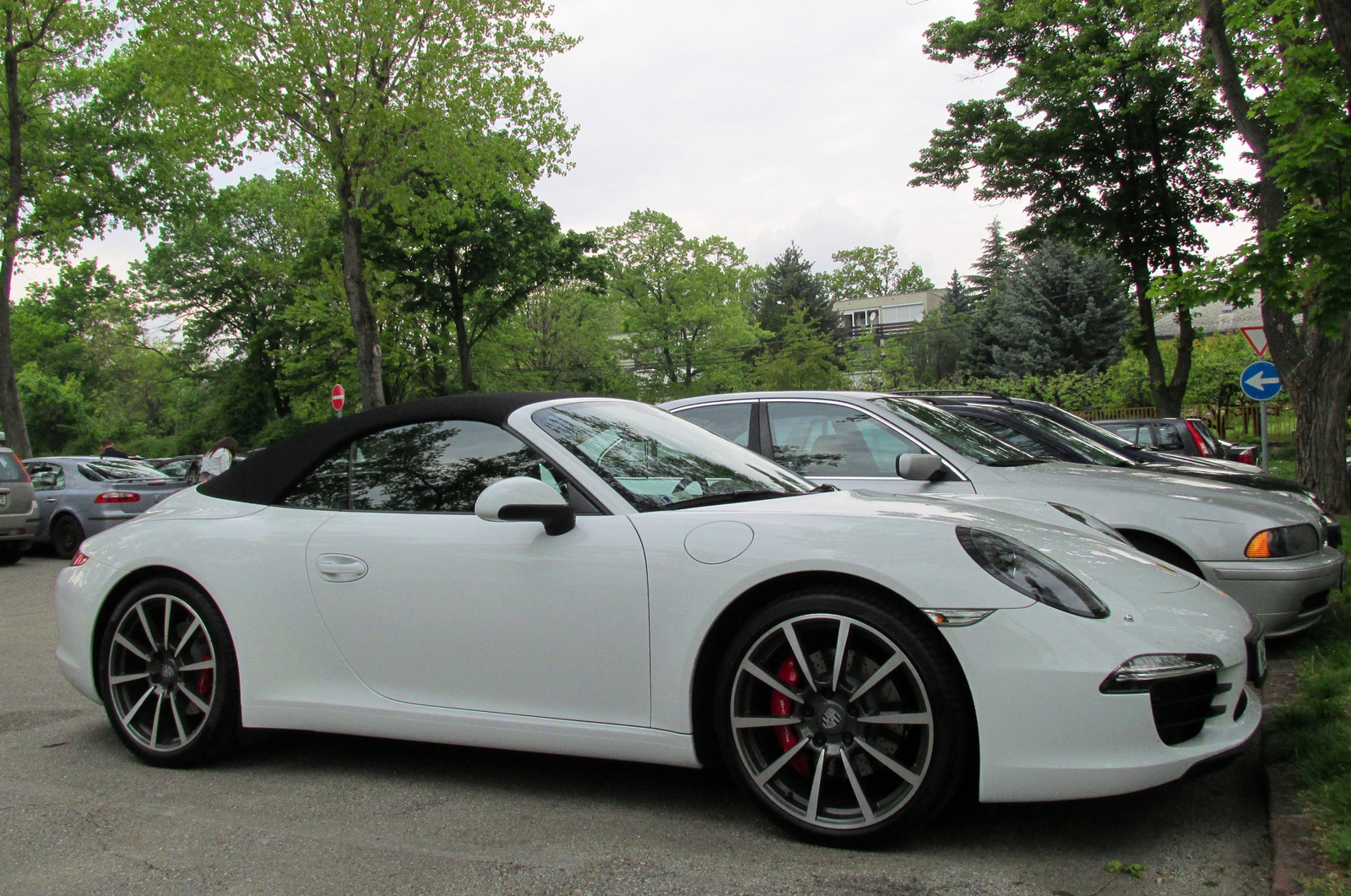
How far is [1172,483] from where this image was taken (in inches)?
227

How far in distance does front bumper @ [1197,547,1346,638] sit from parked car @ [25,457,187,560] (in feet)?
43.5

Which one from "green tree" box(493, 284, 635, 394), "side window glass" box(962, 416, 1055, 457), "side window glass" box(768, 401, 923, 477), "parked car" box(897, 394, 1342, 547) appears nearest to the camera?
"side window glass" box(768, 401, 923, 477)

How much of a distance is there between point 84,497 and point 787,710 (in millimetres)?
14035

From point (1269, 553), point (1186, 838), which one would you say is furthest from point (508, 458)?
point (1269, 553)

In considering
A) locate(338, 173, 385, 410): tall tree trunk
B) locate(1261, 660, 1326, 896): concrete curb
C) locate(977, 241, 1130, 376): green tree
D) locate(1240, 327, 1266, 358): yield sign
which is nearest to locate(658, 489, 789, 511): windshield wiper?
locate(1261, 660, 1326, 896): concrete curb

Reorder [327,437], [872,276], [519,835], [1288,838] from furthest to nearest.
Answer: [872,276] → [327,437] → [519,835] → [1288,838]

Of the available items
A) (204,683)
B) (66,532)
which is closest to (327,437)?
(204,683)

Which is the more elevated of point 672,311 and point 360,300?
point 672,311

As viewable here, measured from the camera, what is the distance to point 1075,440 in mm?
7594

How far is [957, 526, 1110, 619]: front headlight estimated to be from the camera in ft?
9.21

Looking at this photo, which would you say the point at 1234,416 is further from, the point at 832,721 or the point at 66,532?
the point at 832,721

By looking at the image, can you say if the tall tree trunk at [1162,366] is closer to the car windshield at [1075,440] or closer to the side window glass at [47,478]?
the car windshield at [1075,440]

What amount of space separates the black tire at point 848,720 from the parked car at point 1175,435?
50.9 feet

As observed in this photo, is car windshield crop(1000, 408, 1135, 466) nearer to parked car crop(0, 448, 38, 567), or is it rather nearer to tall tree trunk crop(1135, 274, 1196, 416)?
parked car crop(0, 448, 38, 567)
